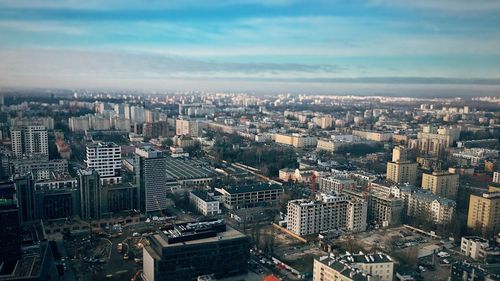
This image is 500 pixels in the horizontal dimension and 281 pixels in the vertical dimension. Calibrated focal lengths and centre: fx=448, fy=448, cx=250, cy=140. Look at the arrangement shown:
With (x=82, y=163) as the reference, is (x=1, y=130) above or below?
above

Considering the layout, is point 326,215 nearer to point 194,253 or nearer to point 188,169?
point 194,253

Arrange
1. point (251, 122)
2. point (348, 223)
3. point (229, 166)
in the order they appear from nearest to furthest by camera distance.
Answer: point (348, 223)
point (229, 166)
point (251, 122)

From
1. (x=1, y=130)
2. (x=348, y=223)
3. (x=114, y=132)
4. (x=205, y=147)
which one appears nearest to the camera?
(x=348, y=223)

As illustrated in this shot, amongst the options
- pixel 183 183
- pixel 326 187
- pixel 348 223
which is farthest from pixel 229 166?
pixel 348 223

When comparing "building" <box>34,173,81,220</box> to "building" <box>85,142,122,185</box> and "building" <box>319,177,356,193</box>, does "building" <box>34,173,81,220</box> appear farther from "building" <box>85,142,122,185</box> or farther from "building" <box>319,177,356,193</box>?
"building" <box>319,177,356,193</box>

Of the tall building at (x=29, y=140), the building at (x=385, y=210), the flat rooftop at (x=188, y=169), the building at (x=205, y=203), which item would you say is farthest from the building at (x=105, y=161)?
the building at (x=385, y=210)

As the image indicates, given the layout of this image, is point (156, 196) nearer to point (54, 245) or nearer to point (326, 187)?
point (54, 245)

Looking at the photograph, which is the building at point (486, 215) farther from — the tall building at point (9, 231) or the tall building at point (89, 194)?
the tall building at point (9, 231)
